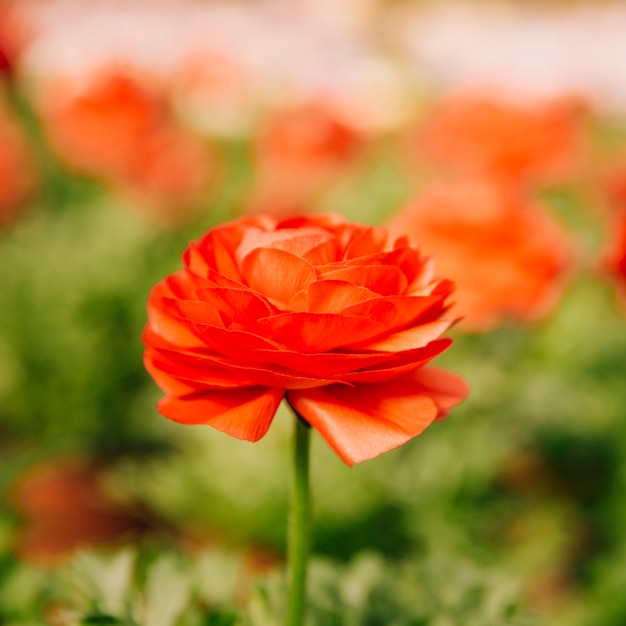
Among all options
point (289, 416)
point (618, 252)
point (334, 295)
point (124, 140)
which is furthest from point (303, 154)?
point (334, 295)

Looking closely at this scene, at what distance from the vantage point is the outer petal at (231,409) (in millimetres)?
592

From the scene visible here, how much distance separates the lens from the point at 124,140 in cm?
297

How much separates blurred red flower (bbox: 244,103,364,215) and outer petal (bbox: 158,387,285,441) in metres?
2.20

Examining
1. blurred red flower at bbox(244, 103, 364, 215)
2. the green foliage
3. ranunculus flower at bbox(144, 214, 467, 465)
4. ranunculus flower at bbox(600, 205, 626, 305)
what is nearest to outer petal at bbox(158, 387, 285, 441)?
ranunculus flower at bbox(144, 214, 467, 465)

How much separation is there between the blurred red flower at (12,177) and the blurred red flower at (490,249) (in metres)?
1.71

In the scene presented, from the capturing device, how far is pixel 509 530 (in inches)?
80.7

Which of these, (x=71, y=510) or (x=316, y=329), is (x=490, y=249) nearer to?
(x=316, y=329)

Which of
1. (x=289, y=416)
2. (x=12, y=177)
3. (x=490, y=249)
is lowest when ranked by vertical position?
(x=289, y=416)

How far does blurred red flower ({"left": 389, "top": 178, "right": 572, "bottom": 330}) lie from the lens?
1.62 m

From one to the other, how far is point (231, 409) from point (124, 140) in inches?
102

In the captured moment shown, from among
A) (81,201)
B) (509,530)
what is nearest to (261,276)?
(509,530)

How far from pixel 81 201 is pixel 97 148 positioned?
0.72m

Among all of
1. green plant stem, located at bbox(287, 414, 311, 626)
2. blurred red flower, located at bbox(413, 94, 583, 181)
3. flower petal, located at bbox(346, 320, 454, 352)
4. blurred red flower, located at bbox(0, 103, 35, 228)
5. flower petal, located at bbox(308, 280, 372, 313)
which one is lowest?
green plant stem, located at bbox(287, 414, 311, 626)

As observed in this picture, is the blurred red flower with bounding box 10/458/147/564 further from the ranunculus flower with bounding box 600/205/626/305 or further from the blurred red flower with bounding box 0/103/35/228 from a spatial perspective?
the ranunculus flower with bounding box 600/205/626/305
